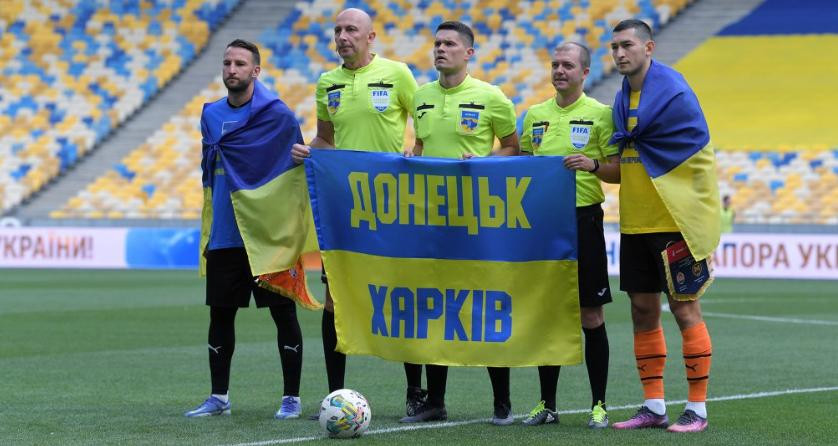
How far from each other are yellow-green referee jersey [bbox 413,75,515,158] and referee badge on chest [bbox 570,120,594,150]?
0.36 meters

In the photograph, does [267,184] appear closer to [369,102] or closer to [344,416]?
[369,102]

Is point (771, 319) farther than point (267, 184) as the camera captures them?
Yes

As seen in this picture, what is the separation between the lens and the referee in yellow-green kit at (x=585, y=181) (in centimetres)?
749

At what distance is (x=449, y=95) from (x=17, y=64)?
1104 inches

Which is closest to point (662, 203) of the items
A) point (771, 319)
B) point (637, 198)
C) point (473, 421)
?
point (637, 198)

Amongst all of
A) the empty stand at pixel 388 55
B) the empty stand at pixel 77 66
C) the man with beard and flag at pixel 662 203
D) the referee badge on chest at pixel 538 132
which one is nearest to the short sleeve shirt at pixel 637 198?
the man with beard and flag at pixel 662 203

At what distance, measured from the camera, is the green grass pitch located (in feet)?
23.6

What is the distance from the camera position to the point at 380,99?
26.0 feet

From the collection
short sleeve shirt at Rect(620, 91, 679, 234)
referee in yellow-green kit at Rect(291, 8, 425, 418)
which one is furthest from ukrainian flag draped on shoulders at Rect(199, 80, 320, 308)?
short sleeve shirt at Rect(620, 91, 679, 234)

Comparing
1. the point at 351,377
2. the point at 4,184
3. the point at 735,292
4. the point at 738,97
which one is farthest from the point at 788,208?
the point at 351,377

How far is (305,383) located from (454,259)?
2560mm

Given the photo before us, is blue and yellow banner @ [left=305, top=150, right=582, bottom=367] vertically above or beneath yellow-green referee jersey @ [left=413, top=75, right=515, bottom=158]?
beneath

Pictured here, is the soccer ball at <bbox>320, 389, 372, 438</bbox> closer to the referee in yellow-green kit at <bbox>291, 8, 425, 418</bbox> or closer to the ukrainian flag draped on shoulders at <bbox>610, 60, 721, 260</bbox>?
the referee in yellow-green kit at <bbox>291, 8, 425, 418</bbox>

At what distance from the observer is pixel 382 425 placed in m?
7.58
